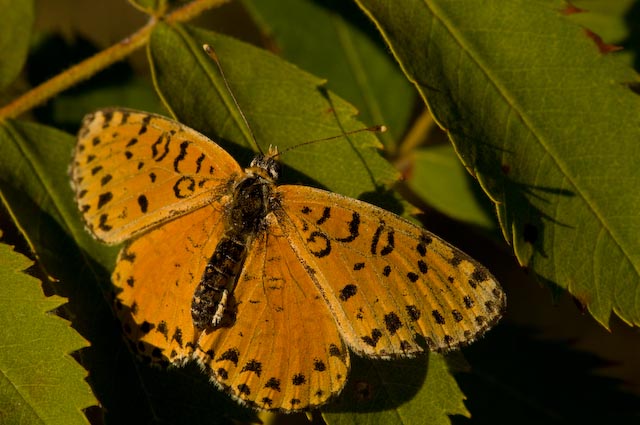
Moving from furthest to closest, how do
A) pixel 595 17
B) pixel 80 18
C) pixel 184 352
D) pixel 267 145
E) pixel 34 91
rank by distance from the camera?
pixel 80 18 → pixel 595 17 → pixel 34 91 → pixel 267 145 → pixel 184 352

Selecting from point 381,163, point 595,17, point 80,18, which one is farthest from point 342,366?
point 80,18

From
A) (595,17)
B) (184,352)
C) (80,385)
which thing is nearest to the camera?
(80,385)

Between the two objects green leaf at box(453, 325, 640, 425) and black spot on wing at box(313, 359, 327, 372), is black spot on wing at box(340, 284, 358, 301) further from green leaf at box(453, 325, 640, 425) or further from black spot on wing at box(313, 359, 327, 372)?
green leaf at box(453, 325, 640, 425)

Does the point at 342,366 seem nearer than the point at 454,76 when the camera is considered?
Yes

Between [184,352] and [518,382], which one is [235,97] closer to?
[184,352]

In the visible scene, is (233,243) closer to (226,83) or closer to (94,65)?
(226,83)

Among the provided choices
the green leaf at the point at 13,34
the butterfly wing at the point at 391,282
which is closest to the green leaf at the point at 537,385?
the butterfly wing at the point at 391,282

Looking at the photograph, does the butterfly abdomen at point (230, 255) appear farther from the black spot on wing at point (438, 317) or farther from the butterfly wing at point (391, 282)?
the black spot on wing at point (438, 317)
